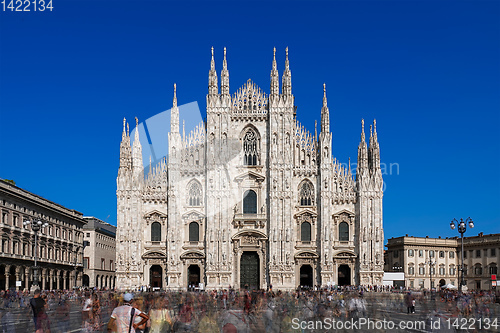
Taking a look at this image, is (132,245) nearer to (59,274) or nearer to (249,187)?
(249,187)

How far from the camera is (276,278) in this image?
61531 mm

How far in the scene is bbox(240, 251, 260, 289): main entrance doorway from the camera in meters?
63.2

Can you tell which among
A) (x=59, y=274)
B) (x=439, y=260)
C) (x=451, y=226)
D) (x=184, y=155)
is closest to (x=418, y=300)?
(x=451, y=226)

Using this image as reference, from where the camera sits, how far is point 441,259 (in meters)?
104

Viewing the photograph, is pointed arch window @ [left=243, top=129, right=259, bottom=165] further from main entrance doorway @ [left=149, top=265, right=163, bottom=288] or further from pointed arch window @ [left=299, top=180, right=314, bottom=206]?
main entrance doorway @ [left=149, top=265, right=163, bottom=288]

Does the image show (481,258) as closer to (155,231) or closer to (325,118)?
(325,118)

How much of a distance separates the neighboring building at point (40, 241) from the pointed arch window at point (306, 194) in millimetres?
24681

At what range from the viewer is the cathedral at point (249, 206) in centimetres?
6209

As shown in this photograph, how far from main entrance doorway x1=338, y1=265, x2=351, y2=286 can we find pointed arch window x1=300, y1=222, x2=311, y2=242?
14.4 feet

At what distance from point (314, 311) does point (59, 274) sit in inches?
2701

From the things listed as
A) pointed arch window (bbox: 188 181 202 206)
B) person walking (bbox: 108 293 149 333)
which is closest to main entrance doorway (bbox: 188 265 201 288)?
pointed arch window (bbox: 188 181 202 206)

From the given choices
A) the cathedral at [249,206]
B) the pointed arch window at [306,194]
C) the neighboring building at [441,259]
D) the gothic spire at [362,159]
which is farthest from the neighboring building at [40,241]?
the neighboring building at [441,259]

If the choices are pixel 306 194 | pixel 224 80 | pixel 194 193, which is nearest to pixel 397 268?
pixel 306 194

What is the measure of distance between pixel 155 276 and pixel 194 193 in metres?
9.16
